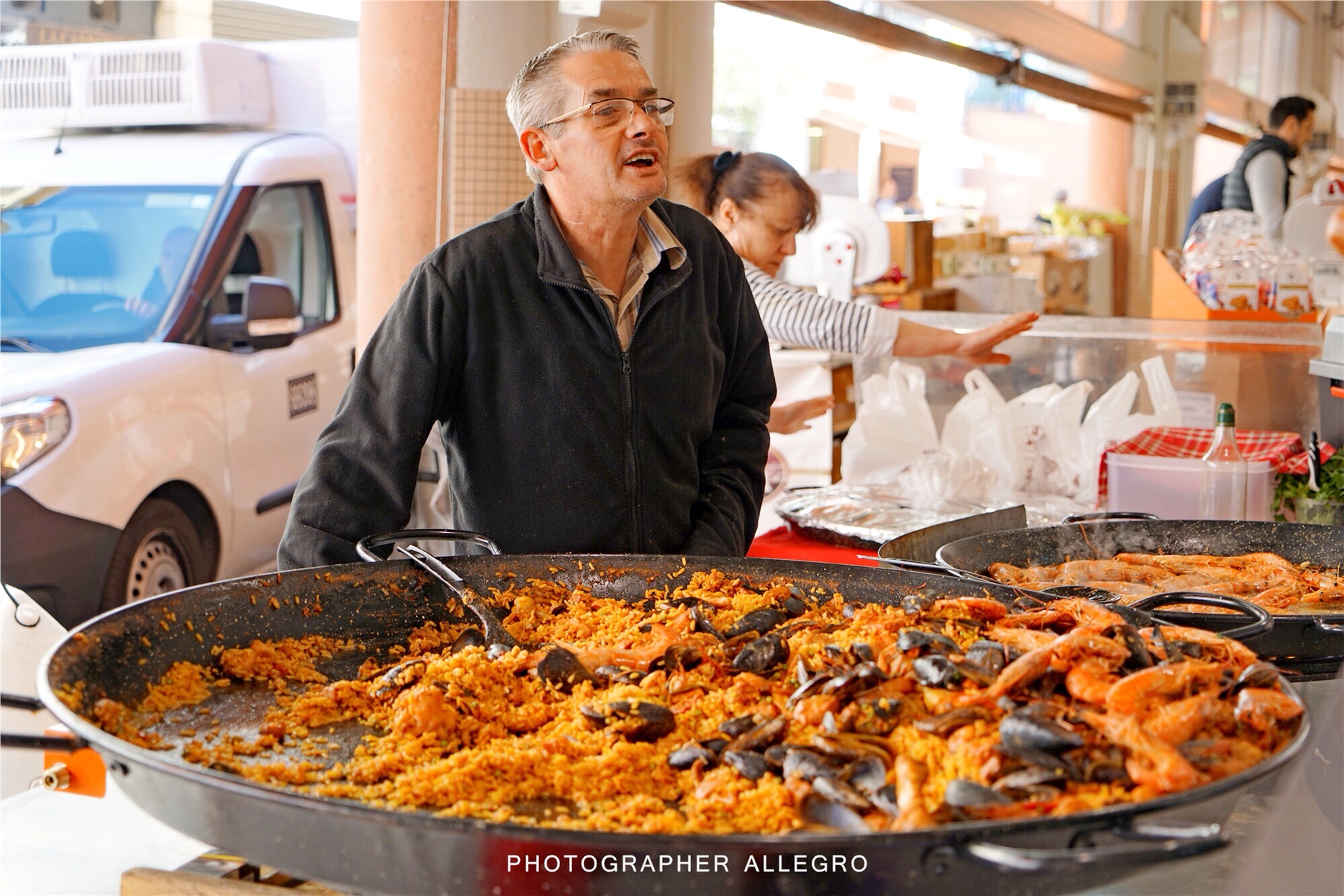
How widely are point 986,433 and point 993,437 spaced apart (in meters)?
0.02

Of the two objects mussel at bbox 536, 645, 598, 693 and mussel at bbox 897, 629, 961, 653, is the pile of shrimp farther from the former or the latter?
mussel at bbox 536, 645, 598, 693

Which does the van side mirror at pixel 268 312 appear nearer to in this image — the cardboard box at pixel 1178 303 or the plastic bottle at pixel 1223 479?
the cardboard box at pixel 1178 303

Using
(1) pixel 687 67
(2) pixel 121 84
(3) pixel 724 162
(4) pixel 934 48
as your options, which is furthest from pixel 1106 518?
(4) pixel 934 48

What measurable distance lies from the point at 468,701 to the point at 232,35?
23.6ft

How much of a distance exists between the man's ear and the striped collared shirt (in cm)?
18

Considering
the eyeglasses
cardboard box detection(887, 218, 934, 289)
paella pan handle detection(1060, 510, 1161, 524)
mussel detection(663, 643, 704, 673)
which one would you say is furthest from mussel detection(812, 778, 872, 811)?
cardboard box detection(887, 218, 934, 289)

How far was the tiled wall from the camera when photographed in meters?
4.05

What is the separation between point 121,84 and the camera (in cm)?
539

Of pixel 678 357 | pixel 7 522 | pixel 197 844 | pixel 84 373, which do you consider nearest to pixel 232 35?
pixel 84 373

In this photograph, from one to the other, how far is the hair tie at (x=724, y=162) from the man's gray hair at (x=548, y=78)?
1364mm

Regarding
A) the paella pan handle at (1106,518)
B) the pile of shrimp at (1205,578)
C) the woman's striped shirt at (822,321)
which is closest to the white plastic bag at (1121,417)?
the woman's striped shirt at (822,321)

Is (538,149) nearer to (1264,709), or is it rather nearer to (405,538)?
(405,538)

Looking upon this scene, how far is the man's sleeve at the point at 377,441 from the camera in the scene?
6.10 ft

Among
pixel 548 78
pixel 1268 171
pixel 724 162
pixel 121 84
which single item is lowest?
pixel 548 78
